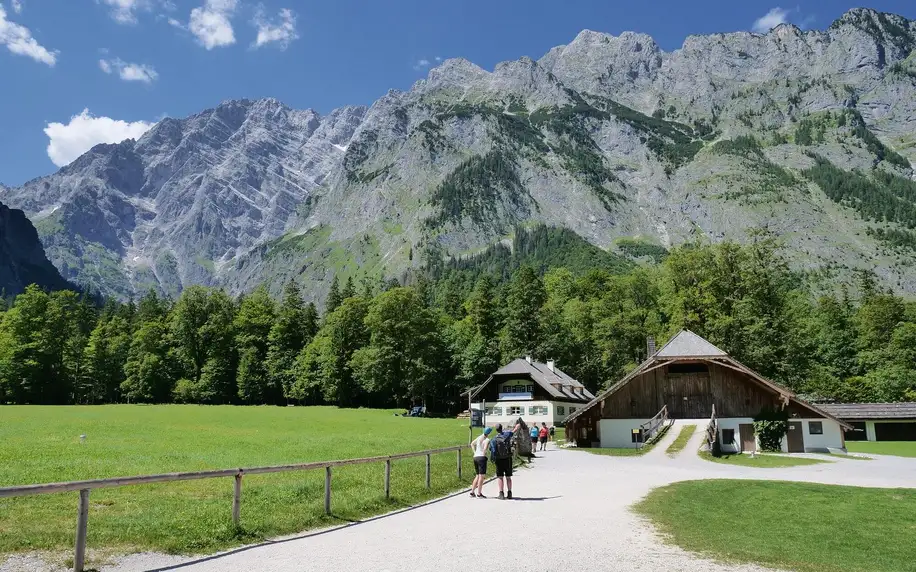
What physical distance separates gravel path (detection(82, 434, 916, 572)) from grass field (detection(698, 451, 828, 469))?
16452 mm

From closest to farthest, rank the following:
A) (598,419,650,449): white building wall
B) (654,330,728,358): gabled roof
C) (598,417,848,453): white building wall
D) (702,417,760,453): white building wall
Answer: (598,417,848,453): white building wall < (702,417,760,453): white building wall < (654,330,728,358): gabled roof < (598,419,650,449): white building wall

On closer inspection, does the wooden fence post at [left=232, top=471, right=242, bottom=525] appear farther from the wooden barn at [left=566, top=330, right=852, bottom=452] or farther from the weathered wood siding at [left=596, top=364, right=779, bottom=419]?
the weathered wood siding at [left=596, top=364, right=779, bottom=419]

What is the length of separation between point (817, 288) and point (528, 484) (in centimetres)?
19492

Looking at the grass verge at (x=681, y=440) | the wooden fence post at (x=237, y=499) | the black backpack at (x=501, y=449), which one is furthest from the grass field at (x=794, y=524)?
the grass verge at (x=681, y=440)

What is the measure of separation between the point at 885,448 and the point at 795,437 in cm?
903

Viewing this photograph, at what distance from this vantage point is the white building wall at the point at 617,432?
1843 inches

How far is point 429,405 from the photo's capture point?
93375mm

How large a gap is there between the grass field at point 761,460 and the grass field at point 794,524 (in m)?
12.5

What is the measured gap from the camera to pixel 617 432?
47.2 meters

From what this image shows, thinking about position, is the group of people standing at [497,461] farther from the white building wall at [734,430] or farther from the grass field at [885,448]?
the grass field at [885,448]

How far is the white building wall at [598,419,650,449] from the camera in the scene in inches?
1843

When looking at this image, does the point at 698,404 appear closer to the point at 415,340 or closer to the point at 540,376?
the point at 540,376

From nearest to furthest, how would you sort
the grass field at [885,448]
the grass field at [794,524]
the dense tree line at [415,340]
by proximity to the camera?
the grass field at [794,524]
the grass field at [885,448]
the dense tree line at [415,340]

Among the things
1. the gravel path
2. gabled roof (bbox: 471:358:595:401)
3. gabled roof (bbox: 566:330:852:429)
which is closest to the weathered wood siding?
gabled roof (bbox: 566:330:852:429)
